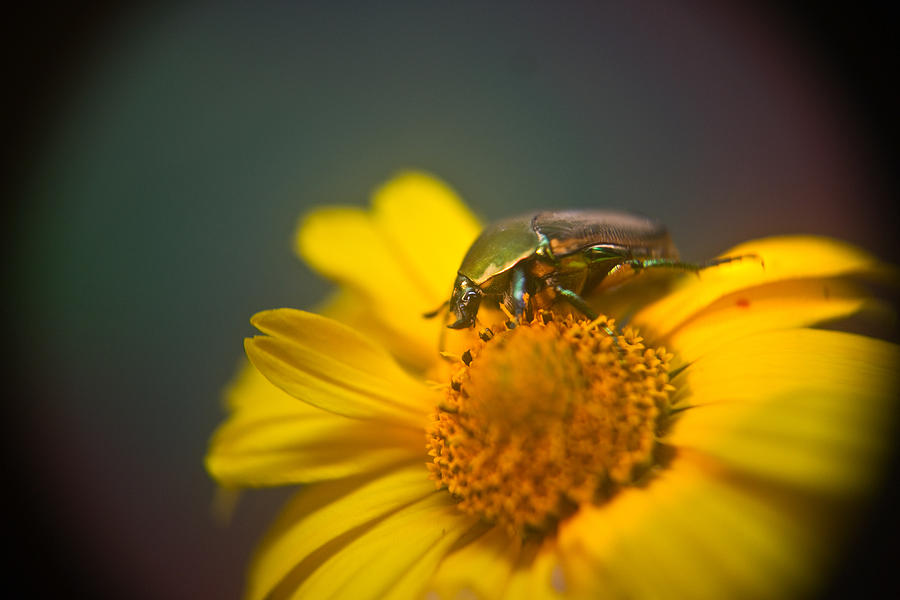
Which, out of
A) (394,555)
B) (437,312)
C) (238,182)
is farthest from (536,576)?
(238,182)

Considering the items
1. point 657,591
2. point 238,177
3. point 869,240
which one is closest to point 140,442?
point 238,177

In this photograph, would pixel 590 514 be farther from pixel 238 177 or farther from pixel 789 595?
pixel 238 177

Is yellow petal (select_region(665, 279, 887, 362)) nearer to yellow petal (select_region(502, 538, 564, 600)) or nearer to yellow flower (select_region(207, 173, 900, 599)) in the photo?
yellow flower (select_region(207, 173, 900, 599))

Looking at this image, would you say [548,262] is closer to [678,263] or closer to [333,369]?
[678,263]

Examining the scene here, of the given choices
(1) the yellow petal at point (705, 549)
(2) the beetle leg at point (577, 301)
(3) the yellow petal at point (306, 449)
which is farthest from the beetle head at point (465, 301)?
(1) the yellow petal at point (705, 549)

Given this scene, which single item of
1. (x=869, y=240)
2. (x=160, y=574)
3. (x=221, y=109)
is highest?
(x=221, y=109)

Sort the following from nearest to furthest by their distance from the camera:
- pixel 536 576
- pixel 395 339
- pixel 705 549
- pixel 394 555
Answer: pixel 705 549 < pixel 536 576 < pixel 394 555 < pixel 395 339

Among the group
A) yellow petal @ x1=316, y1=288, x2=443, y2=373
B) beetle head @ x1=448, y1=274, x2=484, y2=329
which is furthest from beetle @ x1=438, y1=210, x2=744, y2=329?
yellow petal @ x1=316, y1=288, x2=443, y2=373
